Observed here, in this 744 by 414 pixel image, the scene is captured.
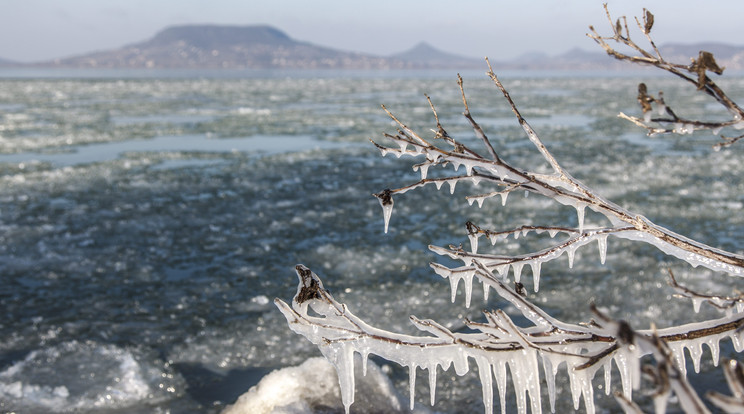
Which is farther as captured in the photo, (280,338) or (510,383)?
(280,338)

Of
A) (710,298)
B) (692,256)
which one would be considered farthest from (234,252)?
(710,298)

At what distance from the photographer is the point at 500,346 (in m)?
2.37

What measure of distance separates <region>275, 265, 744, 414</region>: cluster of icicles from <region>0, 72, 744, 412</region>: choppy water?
3.15 metres

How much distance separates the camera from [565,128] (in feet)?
81.8

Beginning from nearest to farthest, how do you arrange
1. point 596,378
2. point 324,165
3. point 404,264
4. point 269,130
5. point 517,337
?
point 517,337 < point 596,378 < point 404,264 < point 324,165 < point 269,130

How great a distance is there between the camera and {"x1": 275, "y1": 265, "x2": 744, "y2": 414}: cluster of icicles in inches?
88.7

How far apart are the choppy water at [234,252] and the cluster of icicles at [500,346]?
3.15 m

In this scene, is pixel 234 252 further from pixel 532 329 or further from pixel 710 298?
pixel 710 298

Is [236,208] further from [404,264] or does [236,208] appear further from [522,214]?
[522,214]

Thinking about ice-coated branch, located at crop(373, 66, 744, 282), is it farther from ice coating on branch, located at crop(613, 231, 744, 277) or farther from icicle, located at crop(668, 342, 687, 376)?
icicle, located at crop(668, 342, 687, 376)

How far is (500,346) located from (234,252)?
309 inches

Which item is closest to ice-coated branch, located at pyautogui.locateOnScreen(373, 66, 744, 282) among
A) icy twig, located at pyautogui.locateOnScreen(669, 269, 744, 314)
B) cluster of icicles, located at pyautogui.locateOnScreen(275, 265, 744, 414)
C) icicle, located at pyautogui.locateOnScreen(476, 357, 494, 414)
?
icy twig, located at pyautogui.locateOnScreen(669, 269, 744, 314)

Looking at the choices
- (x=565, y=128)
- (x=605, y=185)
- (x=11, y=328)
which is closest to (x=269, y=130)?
(x=565, y=128)

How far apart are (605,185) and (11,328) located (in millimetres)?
12260
